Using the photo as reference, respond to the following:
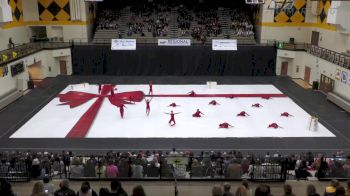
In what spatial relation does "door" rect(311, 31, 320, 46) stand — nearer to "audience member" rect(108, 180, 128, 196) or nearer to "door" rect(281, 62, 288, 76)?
"door" rect(281, 62, 288, 76)

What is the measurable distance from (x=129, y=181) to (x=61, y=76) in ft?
77.8

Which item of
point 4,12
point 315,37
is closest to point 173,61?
point 315,37

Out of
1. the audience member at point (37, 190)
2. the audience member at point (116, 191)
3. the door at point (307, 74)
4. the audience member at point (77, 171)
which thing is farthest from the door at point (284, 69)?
the audience member at point (37, 190)

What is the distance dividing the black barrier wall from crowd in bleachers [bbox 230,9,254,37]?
3.77 meters

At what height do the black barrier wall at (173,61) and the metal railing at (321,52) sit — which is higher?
the metal railing at (321,52)

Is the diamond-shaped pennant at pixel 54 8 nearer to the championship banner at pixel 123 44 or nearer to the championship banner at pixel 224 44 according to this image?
the championship banner at pixel 123 44

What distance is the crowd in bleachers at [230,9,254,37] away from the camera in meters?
36.0

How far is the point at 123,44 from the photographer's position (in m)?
32.7

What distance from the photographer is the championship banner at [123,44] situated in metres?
32.6

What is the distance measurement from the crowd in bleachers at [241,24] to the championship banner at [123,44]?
34.2 feet

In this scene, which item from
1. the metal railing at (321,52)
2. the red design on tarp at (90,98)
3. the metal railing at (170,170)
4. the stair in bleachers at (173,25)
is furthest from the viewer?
the stair in bleachers at (173,25)

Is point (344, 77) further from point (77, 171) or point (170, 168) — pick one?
point (77, 171)

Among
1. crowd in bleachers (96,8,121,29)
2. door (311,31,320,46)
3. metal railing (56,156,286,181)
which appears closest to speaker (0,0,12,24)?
crowd in bleachers (96,8,121,29)

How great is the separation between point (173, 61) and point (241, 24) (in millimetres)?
9048
